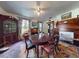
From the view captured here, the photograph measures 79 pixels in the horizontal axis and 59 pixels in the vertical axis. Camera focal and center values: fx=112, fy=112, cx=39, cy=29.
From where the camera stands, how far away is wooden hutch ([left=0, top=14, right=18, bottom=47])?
234 centimetres

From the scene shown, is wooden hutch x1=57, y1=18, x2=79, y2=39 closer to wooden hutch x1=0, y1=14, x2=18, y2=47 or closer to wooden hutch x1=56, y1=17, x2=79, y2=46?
wooden hutch x1=56, y1=17, x2=79, y2=46

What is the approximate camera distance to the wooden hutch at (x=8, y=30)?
234 centimetres

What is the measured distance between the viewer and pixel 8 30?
7.97 ft

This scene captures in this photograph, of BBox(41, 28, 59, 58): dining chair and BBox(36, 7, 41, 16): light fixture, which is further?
BBox(41, 28, 59, 58): dining chair

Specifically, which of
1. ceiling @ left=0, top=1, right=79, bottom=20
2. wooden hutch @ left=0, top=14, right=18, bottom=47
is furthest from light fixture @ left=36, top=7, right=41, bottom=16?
wooden hutch @ left=0, top=14, right=18, bottom=47

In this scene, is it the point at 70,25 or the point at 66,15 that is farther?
the point at 70,25

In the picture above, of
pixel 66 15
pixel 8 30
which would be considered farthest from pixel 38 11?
pixel 8 30

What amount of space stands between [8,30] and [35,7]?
0.77 metres

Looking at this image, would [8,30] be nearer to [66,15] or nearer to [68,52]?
[66,15]

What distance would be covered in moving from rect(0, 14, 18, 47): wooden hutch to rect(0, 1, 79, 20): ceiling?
7.4 inches

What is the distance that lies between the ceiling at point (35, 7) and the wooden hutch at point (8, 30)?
19 centimetres

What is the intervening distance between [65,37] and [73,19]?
45 cm

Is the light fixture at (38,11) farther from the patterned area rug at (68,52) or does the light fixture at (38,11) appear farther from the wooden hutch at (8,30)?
the patterned area rug at (68,52)

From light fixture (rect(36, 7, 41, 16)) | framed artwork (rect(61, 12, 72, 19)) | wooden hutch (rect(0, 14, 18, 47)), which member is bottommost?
wooden hutch (rect(0, 14, 18, 47))
